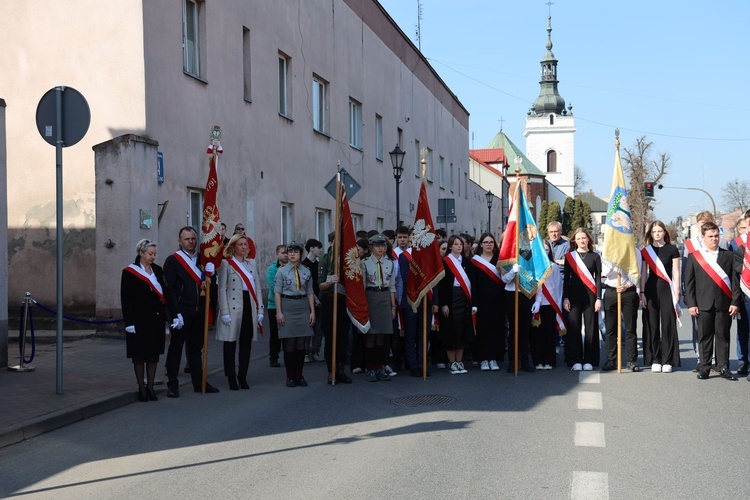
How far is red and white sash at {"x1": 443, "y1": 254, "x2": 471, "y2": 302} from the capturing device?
12.2 metres

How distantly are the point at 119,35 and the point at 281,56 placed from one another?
704cm

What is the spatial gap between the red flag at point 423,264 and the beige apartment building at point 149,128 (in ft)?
6.26

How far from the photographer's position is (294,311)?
430 inches

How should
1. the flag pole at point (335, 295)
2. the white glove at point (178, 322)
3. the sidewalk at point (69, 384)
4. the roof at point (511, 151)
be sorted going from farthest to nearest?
the roof at point (511, 151), the flag pole at point (335, 295), the white glove at point (178, 322), the sidewalk at point (69, 384)

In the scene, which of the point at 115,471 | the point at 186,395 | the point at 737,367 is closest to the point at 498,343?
the point at 737,367

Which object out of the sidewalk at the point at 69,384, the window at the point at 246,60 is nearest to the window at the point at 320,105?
the window at the point at 246,60

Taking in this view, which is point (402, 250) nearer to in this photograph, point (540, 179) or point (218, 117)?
point (218, 117)

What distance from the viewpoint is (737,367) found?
12.1 meters

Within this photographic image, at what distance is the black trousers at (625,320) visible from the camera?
11789 millimetres

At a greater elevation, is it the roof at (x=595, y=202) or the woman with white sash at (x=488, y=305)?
the roof at (x=595, y=202)

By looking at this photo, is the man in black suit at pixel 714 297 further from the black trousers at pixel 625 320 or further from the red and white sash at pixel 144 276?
the red and white sash at pixel 144 276

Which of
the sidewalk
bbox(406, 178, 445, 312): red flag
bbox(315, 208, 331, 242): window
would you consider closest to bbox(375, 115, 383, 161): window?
bbox(315, 208, 331, 242): window

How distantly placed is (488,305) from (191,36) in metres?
8.23

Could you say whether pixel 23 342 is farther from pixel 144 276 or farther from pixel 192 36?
pixel 192 36
